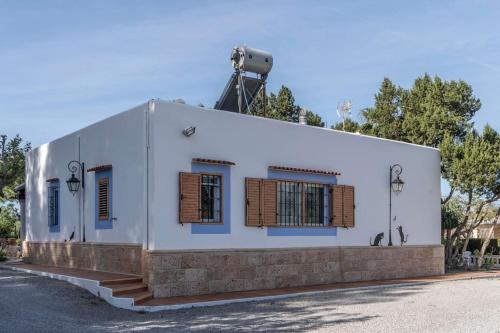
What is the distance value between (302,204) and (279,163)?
1.19 meters

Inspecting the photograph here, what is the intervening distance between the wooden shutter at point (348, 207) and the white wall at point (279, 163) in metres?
0.18

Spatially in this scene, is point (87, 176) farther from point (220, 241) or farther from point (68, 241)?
point (220, 241)

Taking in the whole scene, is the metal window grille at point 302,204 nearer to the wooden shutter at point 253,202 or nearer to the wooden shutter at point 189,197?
the wooden shutter at point 253,202

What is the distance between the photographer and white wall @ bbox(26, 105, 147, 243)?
40.1ft

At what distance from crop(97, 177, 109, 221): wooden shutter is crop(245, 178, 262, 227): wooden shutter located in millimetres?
3040

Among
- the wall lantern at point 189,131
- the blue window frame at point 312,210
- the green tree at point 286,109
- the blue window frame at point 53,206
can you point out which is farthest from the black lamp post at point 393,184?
the green tree at point 286,109

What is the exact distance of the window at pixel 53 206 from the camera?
15705 mm

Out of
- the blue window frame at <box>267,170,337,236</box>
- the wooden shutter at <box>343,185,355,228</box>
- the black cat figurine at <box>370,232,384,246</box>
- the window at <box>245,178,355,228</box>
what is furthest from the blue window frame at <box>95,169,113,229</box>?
the black cat figurine at <box>370,232,384,246</box>

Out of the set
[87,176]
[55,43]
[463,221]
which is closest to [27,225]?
[87,176]

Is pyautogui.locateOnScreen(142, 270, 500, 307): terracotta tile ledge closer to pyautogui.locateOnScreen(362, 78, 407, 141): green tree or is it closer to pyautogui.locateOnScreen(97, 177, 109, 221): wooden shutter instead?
pyautogui.locateOnScreen(97, 177, 109, 221): wooden shutter

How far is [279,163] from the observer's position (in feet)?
45.3

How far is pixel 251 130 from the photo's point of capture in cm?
1329

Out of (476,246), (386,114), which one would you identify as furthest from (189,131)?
(476,246)

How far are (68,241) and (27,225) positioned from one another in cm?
346
